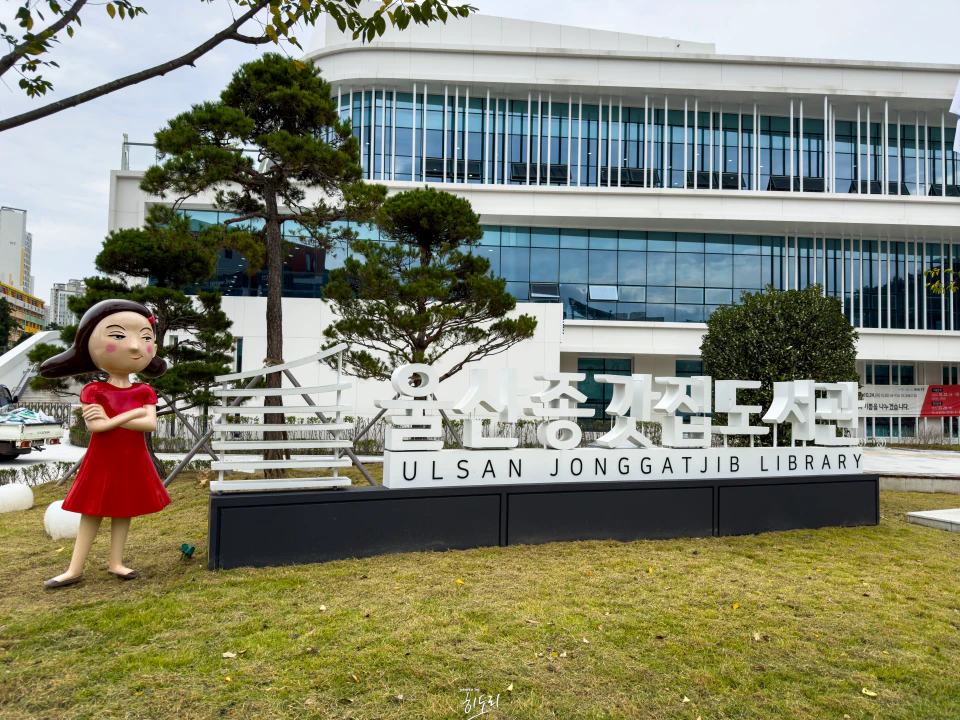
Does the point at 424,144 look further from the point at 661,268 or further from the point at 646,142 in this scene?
the point at 661,268

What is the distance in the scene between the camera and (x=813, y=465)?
27.9ft

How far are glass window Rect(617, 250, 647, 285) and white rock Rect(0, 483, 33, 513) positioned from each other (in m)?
20.0

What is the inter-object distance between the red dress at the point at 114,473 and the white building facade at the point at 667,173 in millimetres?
18089

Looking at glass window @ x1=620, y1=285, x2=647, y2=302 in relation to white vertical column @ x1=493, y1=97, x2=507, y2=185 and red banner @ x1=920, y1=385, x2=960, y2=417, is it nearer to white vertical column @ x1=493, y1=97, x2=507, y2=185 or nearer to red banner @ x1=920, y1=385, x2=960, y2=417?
white vertical column @ x1=493, y1=97, x2=507, y2=185

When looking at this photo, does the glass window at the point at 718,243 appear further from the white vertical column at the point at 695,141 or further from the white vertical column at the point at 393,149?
the white vertical column at the point at 393,149

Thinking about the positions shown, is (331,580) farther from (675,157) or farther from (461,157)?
(675,157)

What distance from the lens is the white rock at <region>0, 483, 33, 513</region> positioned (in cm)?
866

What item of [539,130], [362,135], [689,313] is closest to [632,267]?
[689,313]

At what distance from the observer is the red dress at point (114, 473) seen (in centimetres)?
522

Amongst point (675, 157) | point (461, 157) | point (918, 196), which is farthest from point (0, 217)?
point (918, 196)

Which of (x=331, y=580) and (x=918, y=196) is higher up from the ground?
(x=918, y=196)

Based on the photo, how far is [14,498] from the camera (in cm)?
873

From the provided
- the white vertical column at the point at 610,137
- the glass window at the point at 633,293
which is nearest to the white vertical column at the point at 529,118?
the white vertical column at the point at 610,137

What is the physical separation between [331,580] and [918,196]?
2687 cm
